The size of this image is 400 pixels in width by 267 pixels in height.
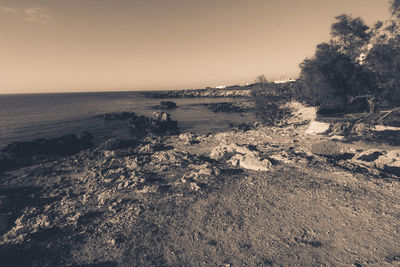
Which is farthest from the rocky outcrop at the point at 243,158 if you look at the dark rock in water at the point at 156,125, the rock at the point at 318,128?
the dark rock in water at the point at 156,125

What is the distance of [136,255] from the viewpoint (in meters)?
7.02

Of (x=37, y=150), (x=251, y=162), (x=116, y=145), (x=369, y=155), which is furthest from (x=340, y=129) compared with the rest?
(x=37, y=150)

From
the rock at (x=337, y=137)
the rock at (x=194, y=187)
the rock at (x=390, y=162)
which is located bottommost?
the rock at (x=194, y=187)

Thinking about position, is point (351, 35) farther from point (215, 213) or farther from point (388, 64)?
point (215, 213)

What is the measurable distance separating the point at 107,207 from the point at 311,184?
37.7ft

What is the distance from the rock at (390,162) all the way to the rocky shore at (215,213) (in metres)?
0.08

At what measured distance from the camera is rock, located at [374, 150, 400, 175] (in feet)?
41.7

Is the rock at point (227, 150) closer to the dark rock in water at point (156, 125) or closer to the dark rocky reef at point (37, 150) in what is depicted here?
the dark rock in water at point (156, 125)

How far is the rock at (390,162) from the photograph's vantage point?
41.7 feet

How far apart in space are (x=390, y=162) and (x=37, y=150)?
119 feet

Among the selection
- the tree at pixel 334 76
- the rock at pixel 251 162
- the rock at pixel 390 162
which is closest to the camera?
the rock at pixel 390 162

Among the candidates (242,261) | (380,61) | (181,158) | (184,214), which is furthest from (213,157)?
(380,61)

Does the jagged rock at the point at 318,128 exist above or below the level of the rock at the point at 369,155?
above

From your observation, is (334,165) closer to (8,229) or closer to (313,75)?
(313,75)
